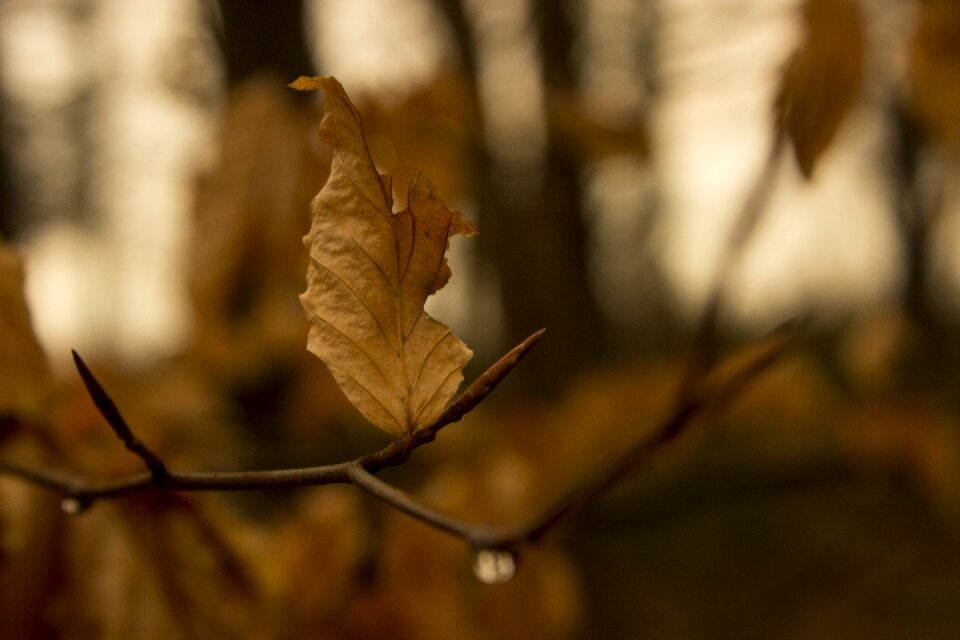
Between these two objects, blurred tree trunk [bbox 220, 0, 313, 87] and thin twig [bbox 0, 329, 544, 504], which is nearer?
thin twig [bbox 0, 329, 544, 504]

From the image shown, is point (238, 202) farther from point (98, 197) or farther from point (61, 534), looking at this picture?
point (98, 197)

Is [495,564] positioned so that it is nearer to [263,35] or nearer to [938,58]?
[938,58]

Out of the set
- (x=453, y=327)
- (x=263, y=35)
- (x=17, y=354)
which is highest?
(x=263, y=35)

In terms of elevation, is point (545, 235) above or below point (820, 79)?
below

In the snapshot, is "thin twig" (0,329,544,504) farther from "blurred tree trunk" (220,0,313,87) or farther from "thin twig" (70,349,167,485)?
"blurred tree trunk" (220,0,313,87)

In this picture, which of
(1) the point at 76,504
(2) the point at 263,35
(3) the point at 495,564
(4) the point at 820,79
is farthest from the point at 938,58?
(2) the point at 263,35

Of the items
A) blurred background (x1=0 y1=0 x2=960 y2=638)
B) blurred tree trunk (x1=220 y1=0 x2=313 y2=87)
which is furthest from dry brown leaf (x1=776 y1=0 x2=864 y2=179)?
blurred tree trunk (x1=220 y1=0 x2=313 y2=87)

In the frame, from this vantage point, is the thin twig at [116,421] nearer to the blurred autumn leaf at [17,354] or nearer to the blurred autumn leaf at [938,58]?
the blurred autumn leaf at [17,354]
